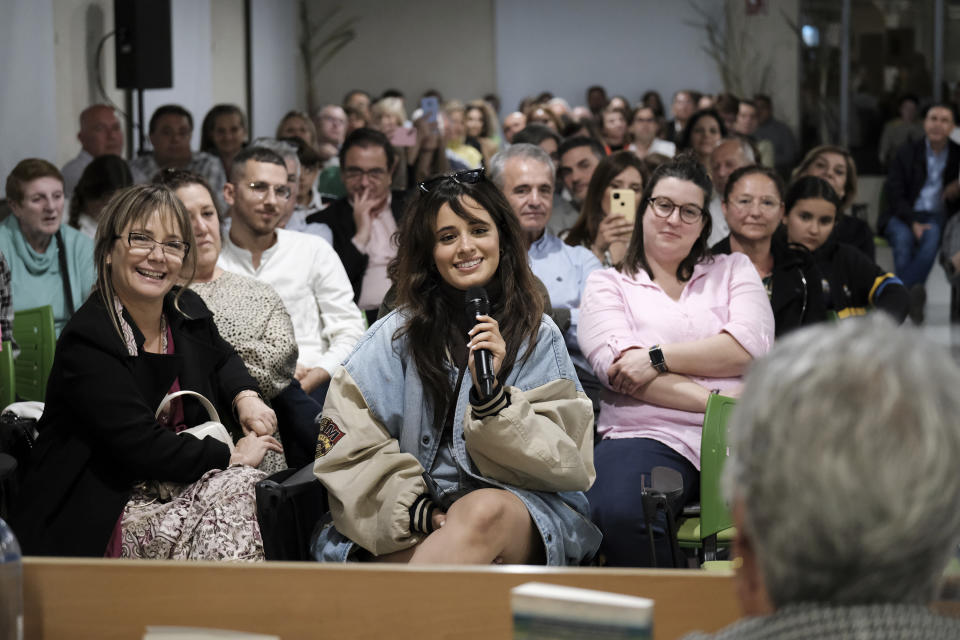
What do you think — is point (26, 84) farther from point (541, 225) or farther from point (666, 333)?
point (666, 333)

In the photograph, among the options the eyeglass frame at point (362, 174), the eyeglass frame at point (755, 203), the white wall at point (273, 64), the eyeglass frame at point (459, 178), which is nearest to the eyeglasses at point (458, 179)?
the eyeglass frame at point (459, 178)

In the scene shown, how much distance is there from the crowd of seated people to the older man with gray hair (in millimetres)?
1153

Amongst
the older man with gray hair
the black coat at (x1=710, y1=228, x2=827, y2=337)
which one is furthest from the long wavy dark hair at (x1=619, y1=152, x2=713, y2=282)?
the older man with gray hair

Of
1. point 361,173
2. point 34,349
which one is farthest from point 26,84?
point 34,349

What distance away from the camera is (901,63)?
11.4 meters

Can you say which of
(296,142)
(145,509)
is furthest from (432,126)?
(145,509)

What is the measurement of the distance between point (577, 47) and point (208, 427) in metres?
12.2

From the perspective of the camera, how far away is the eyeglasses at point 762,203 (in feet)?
11.8

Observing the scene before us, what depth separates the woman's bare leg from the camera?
2.04m

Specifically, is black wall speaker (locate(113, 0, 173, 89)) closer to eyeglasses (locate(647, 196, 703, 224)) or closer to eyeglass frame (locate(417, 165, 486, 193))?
eyeglasses (locate(647, 196, 703, 224))

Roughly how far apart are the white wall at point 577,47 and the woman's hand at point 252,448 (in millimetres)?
11813

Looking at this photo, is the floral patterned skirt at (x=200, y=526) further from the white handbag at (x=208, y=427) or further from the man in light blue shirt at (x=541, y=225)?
the man in light blue shirt at (x=541, y=225)

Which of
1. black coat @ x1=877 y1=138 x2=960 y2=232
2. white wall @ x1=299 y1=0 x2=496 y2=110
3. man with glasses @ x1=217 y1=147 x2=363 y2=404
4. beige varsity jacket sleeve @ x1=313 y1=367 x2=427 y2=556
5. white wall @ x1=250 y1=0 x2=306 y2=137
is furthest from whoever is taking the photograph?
white wall @ x1=299 y1=0 x2=496 y2=110

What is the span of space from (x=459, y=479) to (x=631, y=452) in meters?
0.65
